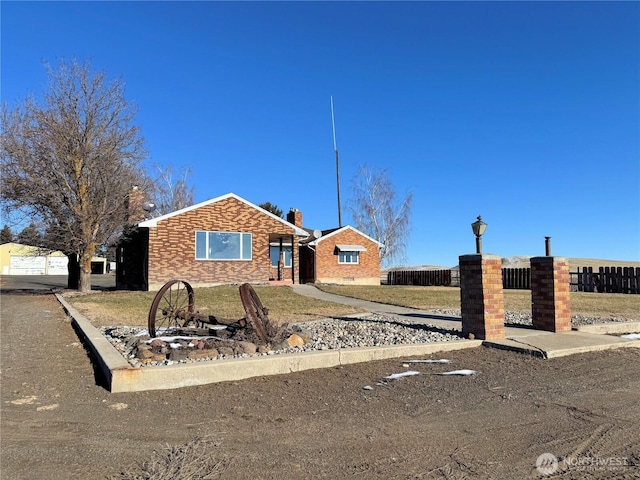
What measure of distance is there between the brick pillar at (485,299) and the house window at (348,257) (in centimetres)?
2538

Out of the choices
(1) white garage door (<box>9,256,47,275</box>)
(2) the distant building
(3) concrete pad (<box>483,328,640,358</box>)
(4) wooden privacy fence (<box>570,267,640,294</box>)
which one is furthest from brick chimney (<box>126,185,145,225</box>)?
(1) white garage door (<box>9,256,47,275</box>)

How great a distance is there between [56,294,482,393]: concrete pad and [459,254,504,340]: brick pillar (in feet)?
2.57

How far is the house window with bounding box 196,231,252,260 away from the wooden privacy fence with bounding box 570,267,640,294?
1733 cm

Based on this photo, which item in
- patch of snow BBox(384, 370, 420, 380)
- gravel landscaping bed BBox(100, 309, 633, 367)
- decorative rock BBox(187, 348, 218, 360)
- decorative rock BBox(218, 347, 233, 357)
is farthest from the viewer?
decorative rock BBox(218, 347, 233, 357)

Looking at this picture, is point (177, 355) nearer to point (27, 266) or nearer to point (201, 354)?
point (201, 354)

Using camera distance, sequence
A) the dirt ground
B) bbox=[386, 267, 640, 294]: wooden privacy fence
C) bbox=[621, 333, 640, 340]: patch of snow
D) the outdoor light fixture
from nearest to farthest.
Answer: the dirt ground → bbox=[621, 333, 640, 340]: patch of snow → the outdoor light fixture → bbox=[386, 267, 640, 294]: wooden privacy fence

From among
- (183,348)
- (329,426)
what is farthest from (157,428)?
(183,348)

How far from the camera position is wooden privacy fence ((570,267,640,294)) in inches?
949

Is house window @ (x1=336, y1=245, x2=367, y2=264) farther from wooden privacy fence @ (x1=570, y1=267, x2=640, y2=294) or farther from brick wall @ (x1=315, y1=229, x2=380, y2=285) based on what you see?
wooden privacy fence @ (x1=570, y1=267, x2=640, y2=294)

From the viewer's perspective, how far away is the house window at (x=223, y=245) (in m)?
22.8

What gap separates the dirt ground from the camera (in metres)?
3.38

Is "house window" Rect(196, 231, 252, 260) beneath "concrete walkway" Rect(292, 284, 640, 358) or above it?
above

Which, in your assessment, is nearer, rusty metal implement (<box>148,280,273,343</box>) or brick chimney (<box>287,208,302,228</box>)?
rusty metal implement (<box>148,280,273,343</box>)

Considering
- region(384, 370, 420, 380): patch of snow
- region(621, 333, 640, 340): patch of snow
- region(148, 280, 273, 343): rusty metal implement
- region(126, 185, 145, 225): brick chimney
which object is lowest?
region(384, 370, 420, 380): patch of snow
